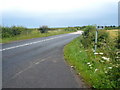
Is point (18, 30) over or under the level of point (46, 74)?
over

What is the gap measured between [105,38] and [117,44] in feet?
9.95

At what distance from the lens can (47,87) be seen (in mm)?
5086

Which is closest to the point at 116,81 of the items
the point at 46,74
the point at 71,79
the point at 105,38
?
the point at 71,79

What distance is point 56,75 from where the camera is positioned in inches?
251

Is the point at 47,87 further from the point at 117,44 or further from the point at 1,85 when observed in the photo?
the point at 117,44

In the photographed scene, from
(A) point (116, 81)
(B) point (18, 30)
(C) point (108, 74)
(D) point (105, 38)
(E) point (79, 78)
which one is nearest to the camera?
(A) point (116, 81)

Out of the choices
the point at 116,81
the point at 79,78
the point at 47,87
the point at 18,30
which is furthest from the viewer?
the point at 18,30

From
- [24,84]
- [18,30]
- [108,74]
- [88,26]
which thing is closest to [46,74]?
[24,84]

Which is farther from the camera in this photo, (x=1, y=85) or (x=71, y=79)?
(x=71, y=79)

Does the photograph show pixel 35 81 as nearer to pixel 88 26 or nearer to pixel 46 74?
pixel 46 74

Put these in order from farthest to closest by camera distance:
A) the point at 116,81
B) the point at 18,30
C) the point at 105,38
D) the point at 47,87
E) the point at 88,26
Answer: the point at 18,30
the point at 88,26
the point at 105,38
the point at 116,81
the point at 47,87

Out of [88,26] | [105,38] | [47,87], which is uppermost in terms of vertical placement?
[88,26]

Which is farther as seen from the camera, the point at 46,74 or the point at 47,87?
the point at 46,74

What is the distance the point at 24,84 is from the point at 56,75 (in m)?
1.47
